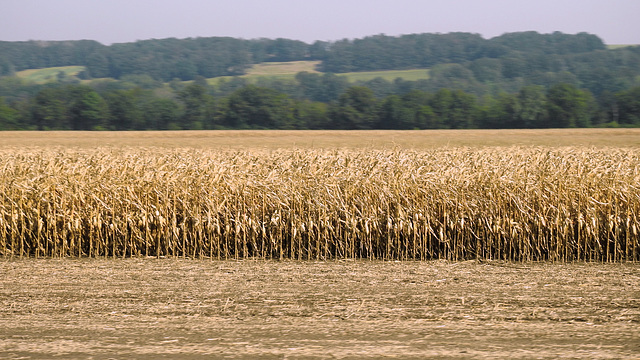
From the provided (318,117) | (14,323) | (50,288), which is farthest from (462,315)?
(318,117)

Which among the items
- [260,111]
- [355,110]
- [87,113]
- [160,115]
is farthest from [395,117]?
[87,113]

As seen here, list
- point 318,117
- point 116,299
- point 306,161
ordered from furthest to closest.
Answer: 1. point 318,117
2. point 306,161
3. point 116,299

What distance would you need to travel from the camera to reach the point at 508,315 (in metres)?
5.67

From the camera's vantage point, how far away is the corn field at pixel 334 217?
8.94 meters

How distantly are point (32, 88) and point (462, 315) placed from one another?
84026 millimetres

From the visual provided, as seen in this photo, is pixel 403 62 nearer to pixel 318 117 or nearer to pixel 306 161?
pixel 318 117

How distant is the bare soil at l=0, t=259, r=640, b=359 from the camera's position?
4727mm

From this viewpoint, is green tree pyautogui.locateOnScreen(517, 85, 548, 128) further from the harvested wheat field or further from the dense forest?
the harvested wheat field

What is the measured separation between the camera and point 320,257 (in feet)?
29.4

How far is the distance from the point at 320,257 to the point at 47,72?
377 ft

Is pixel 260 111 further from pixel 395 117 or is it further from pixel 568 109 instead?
pixel 568 109

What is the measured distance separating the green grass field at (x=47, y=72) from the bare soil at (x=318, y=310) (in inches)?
4194

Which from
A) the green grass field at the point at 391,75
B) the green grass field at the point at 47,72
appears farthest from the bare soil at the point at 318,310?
the green grass field at the point at 47,72

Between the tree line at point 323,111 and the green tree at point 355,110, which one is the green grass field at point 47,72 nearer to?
the tree line at point 323,111
